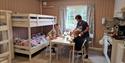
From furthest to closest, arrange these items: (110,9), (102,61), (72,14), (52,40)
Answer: (72,14), (110,9), (102,61), (52,40)

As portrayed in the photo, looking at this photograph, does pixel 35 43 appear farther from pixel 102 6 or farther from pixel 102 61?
pixel 102 6

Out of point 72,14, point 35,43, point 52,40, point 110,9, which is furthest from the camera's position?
point 72,14

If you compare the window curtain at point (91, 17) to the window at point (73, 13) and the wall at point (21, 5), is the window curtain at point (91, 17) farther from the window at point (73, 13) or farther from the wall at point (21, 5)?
the wall at point (21, 5)

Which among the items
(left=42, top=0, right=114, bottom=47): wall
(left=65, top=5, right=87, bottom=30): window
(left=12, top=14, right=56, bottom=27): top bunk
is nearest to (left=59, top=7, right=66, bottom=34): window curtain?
(left=65, top=5, right=87, bottom=30): window

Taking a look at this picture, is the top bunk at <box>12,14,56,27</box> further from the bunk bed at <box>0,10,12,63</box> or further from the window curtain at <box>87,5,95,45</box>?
the window curtain at <box>87,5,95,45</box>

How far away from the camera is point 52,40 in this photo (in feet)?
11.5

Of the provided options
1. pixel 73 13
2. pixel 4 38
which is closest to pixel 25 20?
pixel 4 38

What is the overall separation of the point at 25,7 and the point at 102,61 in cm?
364

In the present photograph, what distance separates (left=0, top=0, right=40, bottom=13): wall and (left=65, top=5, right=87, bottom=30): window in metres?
1.56

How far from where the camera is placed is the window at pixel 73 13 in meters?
5.24

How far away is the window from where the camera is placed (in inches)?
206

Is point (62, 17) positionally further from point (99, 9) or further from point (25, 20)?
point (25, 20)

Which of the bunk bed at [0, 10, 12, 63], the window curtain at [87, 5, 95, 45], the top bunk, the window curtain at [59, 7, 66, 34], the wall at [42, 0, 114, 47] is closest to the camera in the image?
the bunk bed at [0, 10, 12, 63]

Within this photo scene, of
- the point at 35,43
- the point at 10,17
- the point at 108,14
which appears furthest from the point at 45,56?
the point at 108,14
